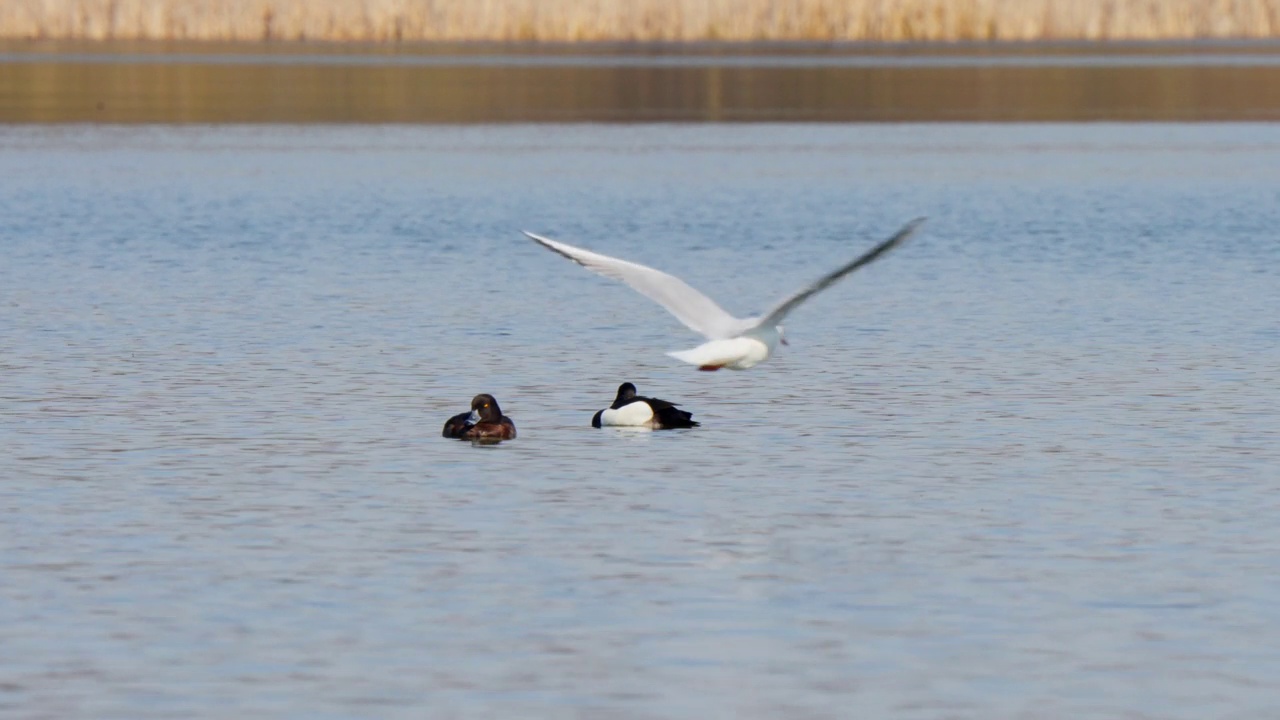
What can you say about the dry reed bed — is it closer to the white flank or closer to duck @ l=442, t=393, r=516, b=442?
the white flank

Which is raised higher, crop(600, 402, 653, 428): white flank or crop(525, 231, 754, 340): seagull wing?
crop(525, 231, 754, 340): seagull wing

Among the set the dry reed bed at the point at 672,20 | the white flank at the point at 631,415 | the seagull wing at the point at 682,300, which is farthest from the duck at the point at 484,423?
the dry reed bed at the point at 672,20

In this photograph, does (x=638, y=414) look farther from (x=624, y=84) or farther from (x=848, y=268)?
(x=624, y=84)

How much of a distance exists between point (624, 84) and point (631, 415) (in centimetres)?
4927

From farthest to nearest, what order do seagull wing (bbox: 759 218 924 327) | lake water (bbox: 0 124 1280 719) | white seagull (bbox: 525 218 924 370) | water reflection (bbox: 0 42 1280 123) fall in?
water reflection (bbox: 0 42 1280 123) < white seagull (bbox: 525 218 924 370) < seagull wing (bbox: 759 218 924 327) < lake water (bbox: 0 124 1280 719)

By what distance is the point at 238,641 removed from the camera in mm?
9164

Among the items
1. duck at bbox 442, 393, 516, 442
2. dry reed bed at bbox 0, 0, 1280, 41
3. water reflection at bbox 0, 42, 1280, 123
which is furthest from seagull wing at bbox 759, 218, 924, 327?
dry reed bed at bbox 0, 0, 1280, 41

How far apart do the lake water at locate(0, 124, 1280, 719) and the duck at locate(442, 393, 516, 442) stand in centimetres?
17

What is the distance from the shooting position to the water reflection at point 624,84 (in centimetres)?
5366

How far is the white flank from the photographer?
14.2 meters

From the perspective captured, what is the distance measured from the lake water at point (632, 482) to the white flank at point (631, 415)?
189mm

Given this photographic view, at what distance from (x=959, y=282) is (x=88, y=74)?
46.5 m

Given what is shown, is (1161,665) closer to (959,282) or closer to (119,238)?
(959,282)

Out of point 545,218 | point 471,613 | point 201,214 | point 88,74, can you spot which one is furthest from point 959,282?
point 88,74
